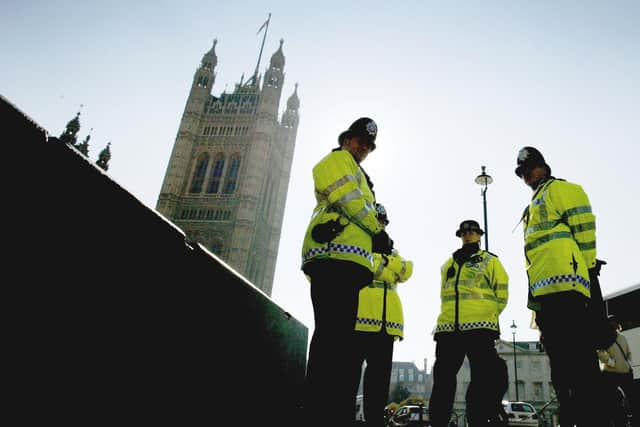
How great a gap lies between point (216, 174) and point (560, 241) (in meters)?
52.9

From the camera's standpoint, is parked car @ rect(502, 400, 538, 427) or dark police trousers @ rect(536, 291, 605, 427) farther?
parked car @ rect(502, 400, 538, 427)

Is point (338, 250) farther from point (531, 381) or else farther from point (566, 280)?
point (531, 381)

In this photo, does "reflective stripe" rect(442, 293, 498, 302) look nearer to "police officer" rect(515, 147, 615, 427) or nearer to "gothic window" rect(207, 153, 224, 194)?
"police officer" rect(515, 147, 615, 427)

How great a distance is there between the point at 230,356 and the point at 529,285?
2.26m

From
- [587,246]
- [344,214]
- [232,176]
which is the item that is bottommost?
[344,214]

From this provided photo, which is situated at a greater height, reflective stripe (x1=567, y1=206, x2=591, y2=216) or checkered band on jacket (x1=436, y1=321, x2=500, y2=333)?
reflective stripe (x1=567, y1=206, x2=591, y2=216)

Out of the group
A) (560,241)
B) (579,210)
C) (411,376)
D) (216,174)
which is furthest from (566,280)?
(411,376)

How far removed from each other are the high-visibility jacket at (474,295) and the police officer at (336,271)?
1490 millimetres

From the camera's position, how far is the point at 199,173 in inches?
2111

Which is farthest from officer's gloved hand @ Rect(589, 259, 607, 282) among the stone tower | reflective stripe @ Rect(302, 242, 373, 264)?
the stone tower

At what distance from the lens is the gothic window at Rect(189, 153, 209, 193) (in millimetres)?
52781

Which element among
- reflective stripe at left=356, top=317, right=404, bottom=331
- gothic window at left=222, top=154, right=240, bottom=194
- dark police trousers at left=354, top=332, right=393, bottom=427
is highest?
gothic window at left=222, top=154, right=240, bottom=194

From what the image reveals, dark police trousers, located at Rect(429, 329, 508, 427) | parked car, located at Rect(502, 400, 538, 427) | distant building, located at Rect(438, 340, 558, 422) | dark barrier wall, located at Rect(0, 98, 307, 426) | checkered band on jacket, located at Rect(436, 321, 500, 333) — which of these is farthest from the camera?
distant building, located at Rect(438, 340, 558, 422)

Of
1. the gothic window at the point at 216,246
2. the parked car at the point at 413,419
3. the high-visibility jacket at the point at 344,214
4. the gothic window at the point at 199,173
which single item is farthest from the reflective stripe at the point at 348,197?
the gothic window at the point at 199,173
